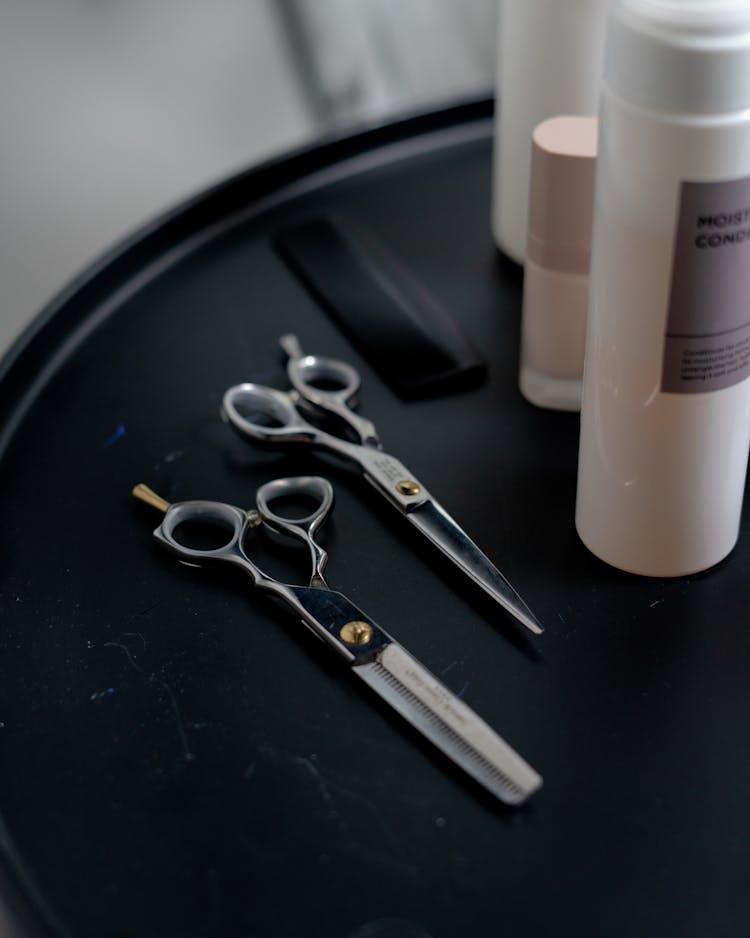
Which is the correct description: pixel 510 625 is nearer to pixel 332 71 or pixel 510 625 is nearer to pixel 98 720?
pixel 98 720

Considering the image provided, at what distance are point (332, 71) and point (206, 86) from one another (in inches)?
4.4

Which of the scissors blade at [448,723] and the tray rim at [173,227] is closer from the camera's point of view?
the scissors blade at [448,723]

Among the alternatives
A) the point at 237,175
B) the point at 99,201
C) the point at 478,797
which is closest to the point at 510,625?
the point at 478,797

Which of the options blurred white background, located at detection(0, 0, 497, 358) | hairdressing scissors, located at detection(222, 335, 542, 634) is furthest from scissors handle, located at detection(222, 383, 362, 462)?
blurred white background, located at detection(0, 0, 497, 358)

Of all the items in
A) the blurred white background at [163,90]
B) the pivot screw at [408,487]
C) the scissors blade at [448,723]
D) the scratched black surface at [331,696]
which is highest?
the pivot screw at [408,487]

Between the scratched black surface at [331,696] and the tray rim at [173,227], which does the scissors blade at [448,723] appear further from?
the tray rim at [173,227]

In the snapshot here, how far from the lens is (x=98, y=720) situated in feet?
1.27

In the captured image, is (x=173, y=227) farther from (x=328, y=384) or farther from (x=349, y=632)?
(x=349, y=632)

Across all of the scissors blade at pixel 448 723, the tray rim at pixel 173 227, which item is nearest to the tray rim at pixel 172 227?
the tray rim at pixel 173 227

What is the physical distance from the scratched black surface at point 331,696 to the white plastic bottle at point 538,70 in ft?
0.26

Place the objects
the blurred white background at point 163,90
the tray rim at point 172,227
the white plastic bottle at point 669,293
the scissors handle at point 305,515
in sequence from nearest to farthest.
Result: the white plastic bottle at point 669,293 → the scissors handle at point 305,515 → the tray rim at point 172,227 → the blurred white background at point 163,90

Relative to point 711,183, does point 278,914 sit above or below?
below

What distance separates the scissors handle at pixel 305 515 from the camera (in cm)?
43

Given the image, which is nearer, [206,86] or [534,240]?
[534,240]
